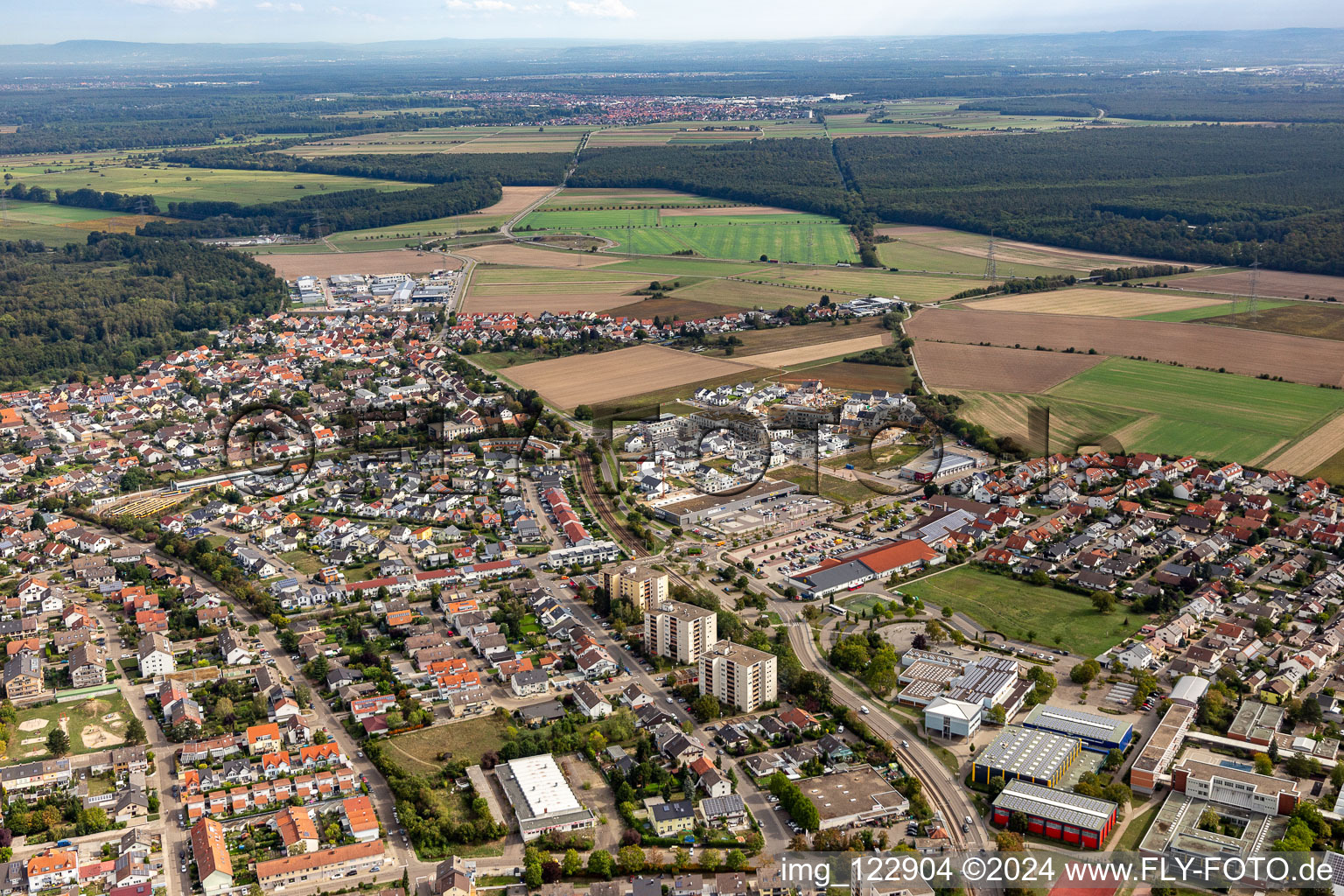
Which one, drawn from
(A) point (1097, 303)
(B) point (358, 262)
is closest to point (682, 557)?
(A) point (1097, 303)

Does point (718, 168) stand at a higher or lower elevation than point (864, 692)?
higher

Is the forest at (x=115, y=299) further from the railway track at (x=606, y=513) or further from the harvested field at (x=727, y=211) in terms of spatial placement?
the harvested field at (x=727, y=211)

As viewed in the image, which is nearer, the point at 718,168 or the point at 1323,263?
the point at 1323,263

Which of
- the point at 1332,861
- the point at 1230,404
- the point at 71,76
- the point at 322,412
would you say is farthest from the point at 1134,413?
the point at 71,76

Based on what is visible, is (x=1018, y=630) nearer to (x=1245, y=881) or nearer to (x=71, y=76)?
(x=1245, y=881)

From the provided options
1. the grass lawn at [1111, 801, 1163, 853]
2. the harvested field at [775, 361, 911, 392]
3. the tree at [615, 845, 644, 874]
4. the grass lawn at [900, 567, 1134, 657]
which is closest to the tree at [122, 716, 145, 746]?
the tree at [615, 845, 644, 874]

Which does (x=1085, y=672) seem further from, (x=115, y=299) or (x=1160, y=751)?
(x=115, y=299)
